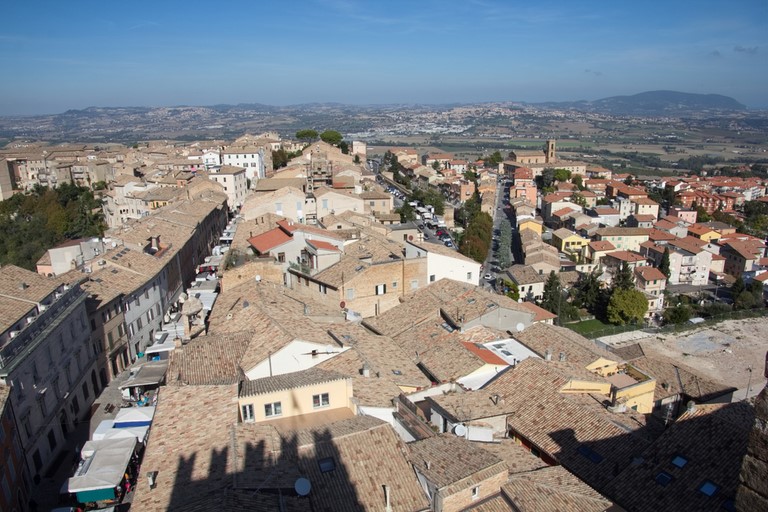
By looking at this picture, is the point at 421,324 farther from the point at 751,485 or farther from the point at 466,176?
the point at 466,176

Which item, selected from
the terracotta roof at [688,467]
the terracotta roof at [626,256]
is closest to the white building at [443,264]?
the terracotta roof at [688,467]

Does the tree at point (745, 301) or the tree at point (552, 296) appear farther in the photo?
the tree at point (745, 301)

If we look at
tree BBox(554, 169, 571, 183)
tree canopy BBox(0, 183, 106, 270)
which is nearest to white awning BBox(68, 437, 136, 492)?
tree canopy BBox(0, 183, 106, 270)

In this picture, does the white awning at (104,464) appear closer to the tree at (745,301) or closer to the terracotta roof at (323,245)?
the terracotta roof at (323,245)

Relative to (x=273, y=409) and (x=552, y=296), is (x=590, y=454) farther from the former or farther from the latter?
(x=552, y=296)

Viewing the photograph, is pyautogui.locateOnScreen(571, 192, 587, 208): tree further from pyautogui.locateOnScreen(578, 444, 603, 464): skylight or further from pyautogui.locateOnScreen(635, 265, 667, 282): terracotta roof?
pyautogui.locateOnScreen(578, 444, 603, 464): skylight

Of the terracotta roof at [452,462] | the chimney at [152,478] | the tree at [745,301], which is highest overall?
the chimney at [152,478]

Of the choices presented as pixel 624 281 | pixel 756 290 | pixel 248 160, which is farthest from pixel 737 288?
pixel 248 160
